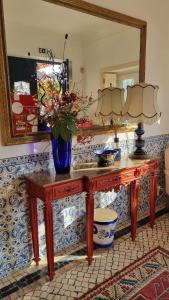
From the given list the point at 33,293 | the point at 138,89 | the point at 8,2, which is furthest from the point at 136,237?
the point at 8,2

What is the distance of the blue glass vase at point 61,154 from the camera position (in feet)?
5.63

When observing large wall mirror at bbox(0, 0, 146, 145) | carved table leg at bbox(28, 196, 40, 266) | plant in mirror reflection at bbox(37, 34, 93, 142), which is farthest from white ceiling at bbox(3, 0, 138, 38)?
carved table leg at bbox(28, 196, 40, 266)

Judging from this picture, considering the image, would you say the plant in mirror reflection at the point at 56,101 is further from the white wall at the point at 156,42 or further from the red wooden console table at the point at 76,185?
the white wall at the point at 156,42

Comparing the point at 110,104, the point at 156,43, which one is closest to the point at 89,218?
the point at 110,104

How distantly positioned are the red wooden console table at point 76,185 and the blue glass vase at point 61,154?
64 mm

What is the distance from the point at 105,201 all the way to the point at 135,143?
25.8 inches

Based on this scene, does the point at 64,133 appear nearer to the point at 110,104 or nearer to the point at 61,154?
the point at 61,154

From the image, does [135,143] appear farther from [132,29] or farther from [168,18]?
[168,18]

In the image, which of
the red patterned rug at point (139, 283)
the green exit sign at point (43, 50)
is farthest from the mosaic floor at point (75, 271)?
the green exit sign at point (43, 50)

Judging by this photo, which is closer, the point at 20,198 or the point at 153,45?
the point at 20,198

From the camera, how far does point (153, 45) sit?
2.47m

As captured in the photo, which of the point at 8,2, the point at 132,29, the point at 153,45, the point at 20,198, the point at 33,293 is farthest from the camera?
the point at 153,45

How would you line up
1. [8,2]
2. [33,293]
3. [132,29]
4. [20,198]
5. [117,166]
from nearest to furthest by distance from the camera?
1. [8,2]
2. [33,293]
3. [20,198]
4. [117,166]
5. [132,29]

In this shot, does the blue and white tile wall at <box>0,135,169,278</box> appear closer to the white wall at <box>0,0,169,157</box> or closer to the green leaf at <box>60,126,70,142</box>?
the green leaf at <box>60,126,70,142</box>
